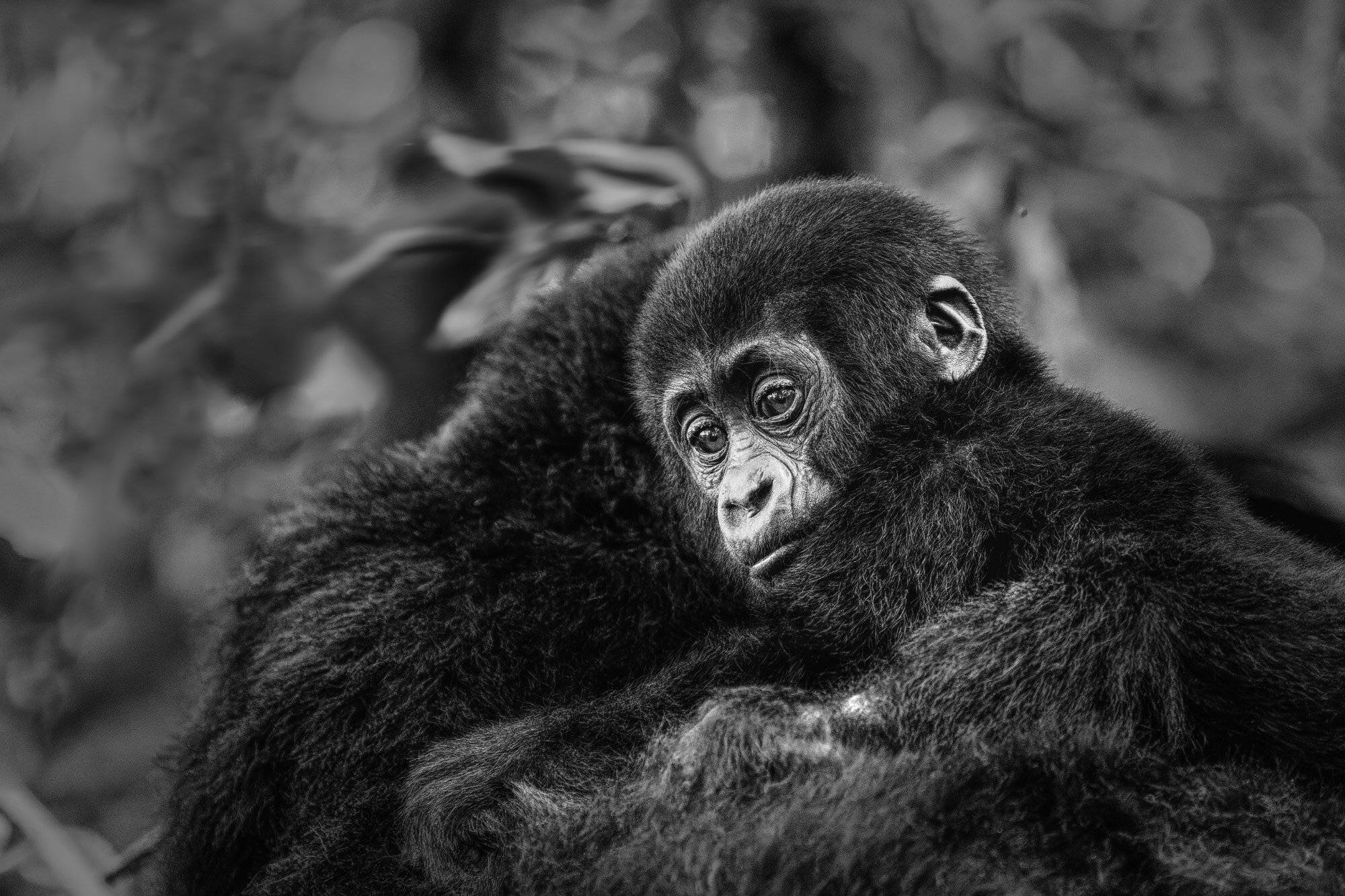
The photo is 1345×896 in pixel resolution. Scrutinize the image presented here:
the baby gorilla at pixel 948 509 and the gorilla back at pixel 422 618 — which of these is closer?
the baby gorilla at pixel 948 509

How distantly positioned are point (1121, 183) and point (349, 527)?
8.18ft

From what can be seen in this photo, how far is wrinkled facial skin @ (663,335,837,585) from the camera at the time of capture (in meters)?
2.23

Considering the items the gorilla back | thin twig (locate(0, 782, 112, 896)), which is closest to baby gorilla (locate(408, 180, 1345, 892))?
the gorilla back

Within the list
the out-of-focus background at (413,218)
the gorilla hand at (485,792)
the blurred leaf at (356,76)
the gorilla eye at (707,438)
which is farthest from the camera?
the blurred leaf at (356,76)

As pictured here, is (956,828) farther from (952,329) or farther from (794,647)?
(952,329)

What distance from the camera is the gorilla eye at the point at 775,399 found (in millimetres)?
2396

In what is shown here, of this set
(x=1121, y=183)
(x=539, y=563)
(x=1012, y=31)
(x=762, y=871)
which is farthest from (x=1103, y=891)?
(x=1012, y=31)

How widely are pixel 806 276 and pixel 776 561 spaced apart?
0.58 metres

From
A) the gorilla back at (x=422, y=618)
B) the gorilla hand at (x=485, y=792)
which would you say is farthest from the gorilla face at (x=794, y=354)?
the gorilla hand at (x=485, y=792)

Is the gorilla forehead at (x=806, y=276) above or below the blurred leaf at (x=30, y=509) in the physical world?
above

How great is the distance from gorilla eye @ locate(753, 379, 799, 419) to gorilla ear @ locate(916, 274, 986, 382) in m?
0.26

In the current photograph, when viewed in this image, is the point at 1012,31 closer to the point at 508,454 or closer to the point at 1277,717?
the point at 508,454

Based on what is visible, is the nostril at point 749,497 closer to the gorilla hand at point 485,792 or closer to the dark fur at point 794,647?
the dark fur at point 794,647

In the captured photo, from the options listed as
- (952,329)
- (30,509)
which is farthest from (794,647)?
(30,509)
